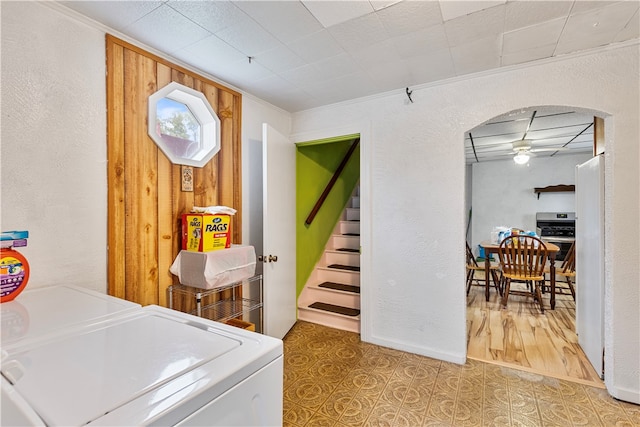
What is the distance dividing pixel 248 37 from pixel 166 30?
49 centimetres

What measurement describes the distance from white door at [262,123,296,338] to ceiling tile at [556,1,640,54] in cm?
217

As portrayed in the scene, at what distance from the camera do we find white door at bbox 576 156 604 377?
7.04ft

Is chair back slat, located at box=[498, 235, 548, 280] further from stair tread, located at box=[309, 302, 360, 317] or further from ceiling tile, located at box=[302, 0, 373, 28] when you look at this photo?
ceiling tile, located at box=[302, 0, 373, 28]

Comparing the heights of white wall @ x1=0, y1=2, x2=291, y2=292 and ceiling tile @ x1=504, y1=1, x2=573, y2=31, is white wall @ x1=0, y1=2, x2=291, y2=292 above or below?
below

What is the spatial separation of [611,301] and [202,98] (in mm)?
3287

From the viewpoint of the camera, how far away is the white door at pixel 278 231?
2.63 m

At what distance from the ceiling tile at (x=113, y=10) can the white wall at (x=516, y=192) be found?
654 cm

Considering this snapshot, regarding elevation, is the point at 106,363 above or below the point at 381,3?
below

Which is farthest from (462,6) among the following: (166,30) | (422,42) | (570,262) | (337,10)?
(570,262)

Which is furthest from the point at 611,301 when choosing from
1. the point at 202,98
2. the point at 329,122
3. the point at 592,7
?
the point at 202,98

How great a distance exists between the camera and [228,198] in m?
2.63

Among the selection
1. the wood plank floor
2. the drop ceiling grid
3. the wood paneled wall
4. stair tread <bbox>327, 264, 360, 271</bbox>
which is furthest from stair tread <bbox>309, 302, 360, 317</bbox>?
the drop ceiling grid

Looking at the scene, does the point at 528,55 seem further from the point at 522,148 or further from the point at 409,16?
the point at 522,148

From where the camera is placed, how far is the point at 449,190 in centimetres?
249
